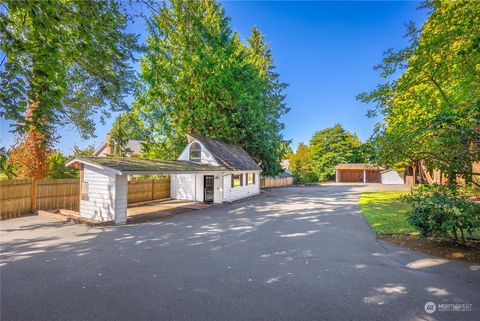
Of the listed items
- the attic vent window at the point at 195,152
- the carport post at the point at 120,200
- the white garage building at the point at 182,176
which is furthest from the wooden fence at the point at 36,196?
the attic vent window at the point at 195,152

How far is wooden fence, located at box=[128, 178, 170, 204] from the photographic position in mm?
15875

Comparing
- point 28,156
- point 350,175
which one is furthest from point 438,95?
point 350,175

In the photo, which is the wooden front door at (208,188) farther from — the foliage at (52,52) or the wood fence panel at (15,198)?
the foliage at (52,52)

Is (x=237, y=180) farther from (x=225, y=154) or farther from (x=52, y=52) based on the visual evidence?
(x=52, y=52)

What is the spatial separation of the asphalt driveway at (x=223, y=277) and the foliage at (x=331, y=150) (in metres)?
41.6

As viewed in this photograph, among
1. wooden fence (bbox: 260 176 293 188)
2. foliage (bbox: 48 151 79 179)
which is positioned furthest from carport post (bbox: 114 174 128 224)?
wooden fence (bbox: 260 176 293 188)

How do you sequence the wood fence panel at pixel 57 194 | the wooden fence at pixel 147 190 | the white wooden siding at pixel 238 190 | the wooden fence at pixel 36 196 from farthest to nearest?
1. the white wooden siding at pixel 238 190
2. the wooden fence at pixel 147 190
3. the wood fence panel at pixel 57 194
4. the wooden fence at pixel 36 196

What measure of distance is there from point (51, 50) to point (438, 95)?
14.5m

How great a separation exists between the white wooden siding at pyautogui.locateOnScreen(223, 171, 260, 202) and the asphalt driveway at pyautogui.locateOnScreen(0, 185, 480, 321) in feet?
28.3

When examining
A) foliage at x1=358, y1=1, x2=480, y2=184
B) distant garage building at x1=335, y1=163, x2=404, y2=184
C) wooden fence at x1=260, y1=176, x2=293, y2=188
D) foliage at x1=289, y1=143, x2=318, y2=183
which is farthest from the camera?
distant garage building at x1=335, y1=163, x2=404, y2=184

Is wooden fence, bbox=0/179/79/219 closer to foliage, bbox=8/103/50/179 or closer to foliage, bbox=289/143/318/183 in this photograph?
foliage, bbox=8/103/50/179

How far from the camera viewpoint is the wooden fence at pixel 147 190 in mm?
15875

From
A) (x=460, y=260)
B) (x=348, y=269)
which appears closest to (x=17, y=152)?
(x=348, y=269)

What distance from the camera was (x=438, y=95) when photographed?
1109 centimetres
